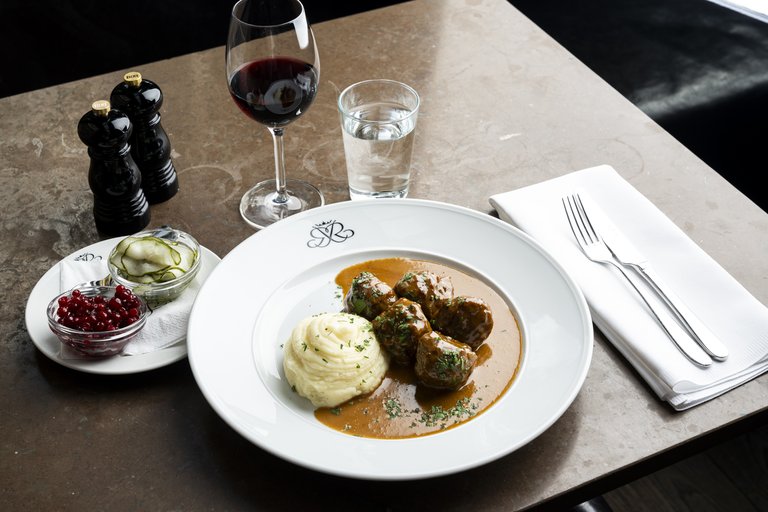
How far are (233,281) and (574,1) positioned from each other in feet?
7.04

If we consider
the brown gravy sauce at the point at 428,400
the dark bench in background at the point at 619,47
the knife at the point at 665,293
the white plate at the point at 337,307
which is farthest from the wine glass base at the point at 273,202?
the dark bench in background at the point at 619,47

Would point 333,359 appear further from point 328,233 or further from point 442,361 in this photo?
point 328,233

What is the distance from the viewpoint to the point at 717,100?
2.44m

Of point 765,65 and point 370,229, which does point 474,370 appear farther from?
point 765,65

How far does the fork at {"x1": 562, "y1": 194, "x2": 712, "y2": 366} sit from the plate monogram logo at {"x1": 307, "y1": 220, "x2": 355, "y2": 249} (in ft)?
1.36

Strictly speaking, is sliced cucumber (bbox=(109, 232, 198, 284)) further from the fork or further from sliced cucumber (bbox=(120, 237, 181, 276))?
the fork

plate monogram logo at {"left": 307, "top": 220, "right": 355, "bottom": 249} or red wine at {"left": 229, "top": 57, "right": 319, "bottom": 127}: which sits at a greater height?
red wine at {"left": 229, "top": 57, "right": 319, "bottom": 127}

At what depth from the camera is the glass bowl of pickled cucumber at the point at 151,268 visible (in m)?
1.21

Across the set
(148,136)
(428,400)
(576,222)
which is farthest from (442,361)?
(148,136)

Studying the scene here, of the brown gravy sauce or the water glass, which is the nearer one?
the brown gravy sauce

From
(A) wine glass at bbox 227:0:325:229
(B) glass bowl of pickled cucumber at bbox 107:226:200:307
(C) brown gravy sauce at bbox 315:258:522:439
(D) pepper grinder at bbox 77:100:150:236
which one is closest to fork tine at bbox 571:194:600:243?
(C) brown gravy sauce at bbox 315:258:522:439

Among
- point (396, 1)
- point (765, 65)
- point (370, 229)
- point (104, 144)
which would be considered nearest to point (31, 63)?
point (396, 1)

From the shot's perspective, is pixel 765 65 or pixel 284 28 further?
pixel 765 65

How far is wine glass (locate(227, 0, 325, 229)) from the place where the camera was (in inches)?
50.0
